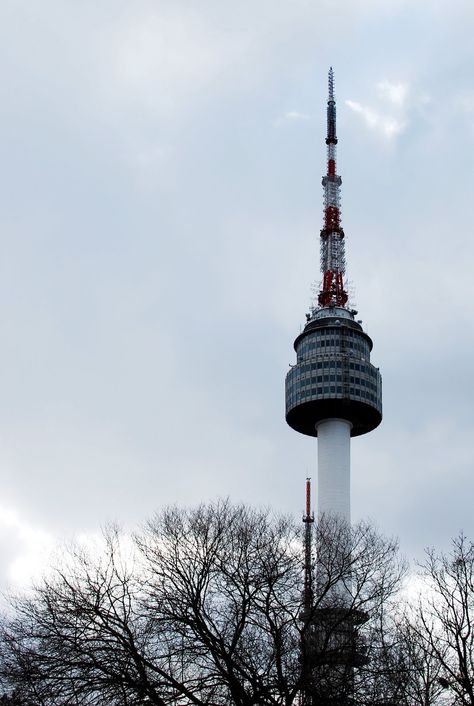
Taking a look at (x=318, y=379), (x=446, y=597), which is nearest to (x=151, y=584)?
(x=446, y=597)

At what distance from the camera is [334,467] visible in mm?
139125

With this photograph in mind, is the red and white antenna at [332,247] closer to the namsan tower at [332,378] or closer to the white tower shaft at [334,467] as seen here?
the namsan tower at [332,378]

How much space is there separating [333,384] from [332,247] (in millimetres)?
26900

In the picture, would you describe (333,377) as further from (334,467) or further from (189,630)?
(189,630)

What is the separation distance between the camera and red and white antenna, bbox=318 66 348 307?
153m

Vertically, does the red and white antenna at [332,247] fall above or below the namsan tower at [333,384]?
above

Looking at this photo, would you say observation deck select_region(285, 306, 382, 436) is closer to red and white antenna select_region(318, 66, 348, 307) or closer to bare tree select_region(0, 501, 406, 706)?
red and white antenna select_region(318, 66, 348, 307)

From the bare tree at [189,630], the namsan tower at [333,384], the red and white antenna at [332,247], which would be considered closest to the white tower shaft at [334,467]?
the namsan tower at [333,384]

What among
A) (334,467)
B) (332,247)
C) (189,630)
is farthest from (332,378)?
(189,630)

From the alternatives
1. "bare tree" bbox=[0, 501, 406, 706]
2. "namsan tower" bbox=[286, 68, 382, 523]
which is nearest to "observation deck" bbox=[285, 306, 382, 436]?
"namsan tower" bbox=[286, 68, 382, 523]

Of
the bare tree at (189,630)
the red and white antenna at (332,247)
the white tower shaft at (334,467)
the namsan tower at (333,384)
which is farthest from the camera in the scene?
the red and white antenna at (332,247)

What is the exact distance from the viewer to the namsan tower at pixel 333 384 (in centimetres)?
13900

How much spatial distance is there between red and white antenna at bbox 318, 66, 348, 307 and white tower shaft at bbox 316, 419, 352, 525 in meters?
22.0

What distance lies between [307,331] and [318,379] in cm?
989
